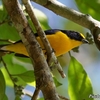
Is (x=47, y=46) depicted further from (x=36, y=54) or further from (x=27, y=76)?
(x=27, y=76)

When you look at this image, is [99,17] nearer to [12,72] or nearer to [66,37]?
[66,37]

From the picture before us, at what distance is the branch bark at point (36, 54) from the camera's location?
0.90 meters

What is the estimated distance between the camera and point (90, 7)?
1239mm

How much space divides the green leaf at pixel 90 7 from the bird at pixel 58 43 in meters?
0.18

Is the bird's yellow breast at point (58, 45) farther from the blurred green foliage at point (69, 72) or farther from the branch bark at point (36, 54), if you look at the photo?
the branch bark at point (36, 54)

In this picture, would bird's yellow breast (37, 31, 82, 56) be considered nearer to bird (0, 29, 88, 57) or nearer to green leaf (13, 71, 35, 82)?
bird (0, 29, 88, 57)

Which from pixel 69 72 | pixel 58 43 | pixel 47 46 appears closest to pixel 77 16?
pixel 47 46

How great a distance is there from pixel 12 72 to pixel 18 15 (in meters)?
0.42

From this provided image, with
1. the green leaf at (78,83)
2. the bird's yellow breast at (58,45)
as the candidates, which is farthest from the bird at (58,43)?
the green leaf at (78,83)

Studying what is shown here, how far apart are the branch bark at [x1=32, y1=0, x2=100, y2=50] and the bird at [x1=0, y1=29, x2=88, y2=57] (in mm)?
252

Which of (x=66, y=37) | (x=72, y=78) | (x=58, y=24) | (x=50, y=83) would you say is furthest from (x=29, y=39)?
(x=58, y=24)

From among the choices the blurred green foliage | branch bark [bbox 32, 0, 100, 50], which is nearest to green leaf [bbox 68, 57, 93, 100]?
the blurred green foliage

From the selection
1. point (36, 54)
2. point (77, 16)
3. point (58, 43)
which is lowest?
point (36, 54)

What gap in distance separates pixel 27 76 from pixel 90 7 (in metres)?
0.34
